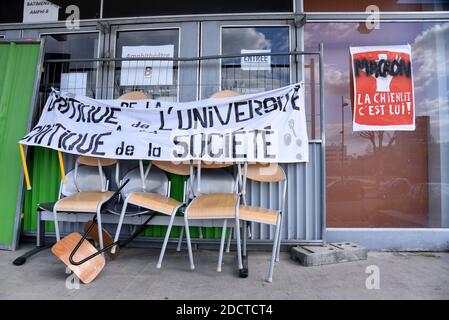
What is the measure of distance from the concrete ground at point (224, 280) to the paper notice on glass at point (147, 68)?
214cm

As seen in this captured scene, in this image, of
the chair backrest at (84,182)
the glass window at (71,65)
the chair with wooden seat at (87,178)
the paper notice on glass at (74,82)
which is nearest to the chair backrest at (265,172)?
the chair with wooden seat at (87,178)

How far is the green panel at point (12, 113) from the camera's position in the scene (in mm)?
3682

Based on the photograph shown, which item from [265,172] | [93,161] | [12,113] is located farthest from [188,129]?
[12,113]

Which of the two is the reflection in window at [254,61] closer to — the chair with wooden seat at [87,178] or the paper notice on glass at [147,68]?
the paper notice on glass at [147,68]

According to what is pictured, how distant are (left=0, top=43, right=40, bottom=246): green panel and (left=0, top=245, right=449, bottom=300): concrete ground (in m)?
0.50

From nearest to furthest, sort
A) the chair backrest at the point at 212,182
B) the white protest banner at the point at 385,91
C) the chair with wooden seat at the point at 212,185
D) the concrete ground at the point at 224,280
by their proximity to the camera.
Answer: the concrete ground at the point at 224,280 < the chair with wooden seat at the point at 212,185 < the chair backrest at the point at 212,182 < the white protest banner at the point at 385,91

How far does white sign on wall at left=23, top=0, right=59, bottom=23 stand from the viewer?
4465 mm

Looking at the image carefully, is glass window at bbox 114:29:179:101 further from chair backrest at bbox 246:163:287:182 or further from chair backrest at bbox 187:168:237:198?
chair backrest at bbox 246:163:287:182

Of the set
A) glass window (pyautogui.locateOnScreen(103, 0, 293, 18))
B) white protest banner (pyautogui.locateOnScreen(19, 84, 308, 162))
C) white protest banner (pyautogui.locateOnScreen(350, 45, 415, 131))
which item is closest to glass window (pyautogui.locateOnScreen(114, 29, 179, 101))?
glass window (pyautogui.locateOnScreen(103, 0, 293, 18))

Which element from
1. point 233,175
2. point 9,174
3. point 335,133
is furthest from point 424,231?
point 9,174

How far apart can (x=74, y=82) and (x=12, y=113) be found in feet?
2.71

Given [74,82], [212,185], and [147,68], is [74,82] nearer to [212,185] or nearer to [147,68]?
[147,68]

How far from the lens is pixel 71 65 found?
430 cm
